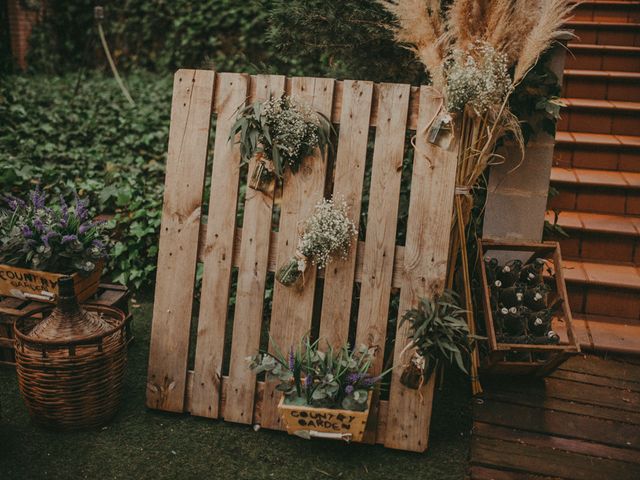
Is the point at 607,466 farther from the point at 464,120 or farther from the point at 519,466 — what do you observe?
the point at 464,120

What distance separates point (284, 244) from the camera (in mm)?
2904

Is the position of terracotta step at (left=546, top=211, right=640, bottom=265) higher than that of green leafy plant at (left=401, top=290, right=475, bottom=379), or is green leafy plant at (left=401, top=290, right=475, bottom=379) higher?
terracotta step at (left=546, top=211, right=640, bottom=265)

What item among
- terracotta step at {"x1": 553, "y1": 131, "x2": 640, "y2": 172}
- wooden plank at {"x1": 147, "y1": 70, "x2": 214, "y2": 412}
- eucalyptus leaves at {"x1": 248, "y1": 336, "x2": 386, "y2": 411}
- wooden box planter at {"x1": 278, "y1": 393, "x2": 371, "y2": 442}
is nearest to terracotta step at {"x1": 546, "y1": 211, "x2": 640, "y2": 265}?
terracotta step at {"x1": 553, "y1": 131, "x2": 640, "y2": 172}

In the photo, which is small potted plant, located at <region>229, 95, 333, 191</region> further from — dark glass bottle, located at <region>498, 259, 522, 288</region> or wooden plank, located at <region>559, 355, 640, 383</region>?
wooden plank, located at <region>559, 355, 640, 383</region>

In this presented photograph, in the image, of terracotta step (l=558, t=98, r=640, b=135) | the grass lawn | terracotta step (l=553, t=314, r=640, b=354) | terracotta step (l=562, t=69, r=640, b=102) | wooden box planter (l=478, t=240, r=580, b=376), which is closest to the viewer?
the grass lawn

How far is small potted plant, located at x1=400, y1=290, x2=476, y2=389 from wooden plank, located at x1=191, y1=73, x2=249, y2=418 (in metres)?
0.92

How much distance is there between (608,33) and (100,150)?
4.91 meters

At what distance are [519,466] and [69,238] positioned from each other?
2462 mm

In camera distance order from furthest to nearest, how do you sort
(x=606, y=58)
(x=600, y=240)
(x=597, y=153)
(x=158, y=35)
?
(x=158, y=35) < (x=606, y=58) < (x=597, y=153) < (x=600, y=240)

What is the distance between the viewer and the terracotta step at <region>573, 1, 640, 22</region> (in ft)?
19.2

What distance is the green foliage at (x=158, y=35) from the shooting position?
27.3 feet

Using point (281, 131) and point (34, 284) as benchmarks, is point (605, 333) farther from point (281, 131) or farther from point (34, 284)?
point (34, 284)

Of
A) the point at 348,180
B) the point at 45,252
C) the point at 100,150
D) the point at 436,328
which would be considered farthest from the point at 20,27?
the point at 436,328

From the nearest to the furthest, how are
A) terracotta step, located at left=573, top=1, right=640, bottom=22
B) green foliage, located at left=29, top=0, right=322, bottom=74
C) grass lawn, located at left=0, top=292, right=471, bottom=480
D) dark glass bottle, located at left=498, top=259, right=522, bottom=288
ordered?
grass lawn, located at left=0, top=292, right=471, bottom=480, dark glass bottle, located at left=498, top=259, right=522, bottom=288, terracotta step, located at left=573, top=1, right=640, bottom=22, green foliage, located at left=29, top=0, right=322, bottom=74
